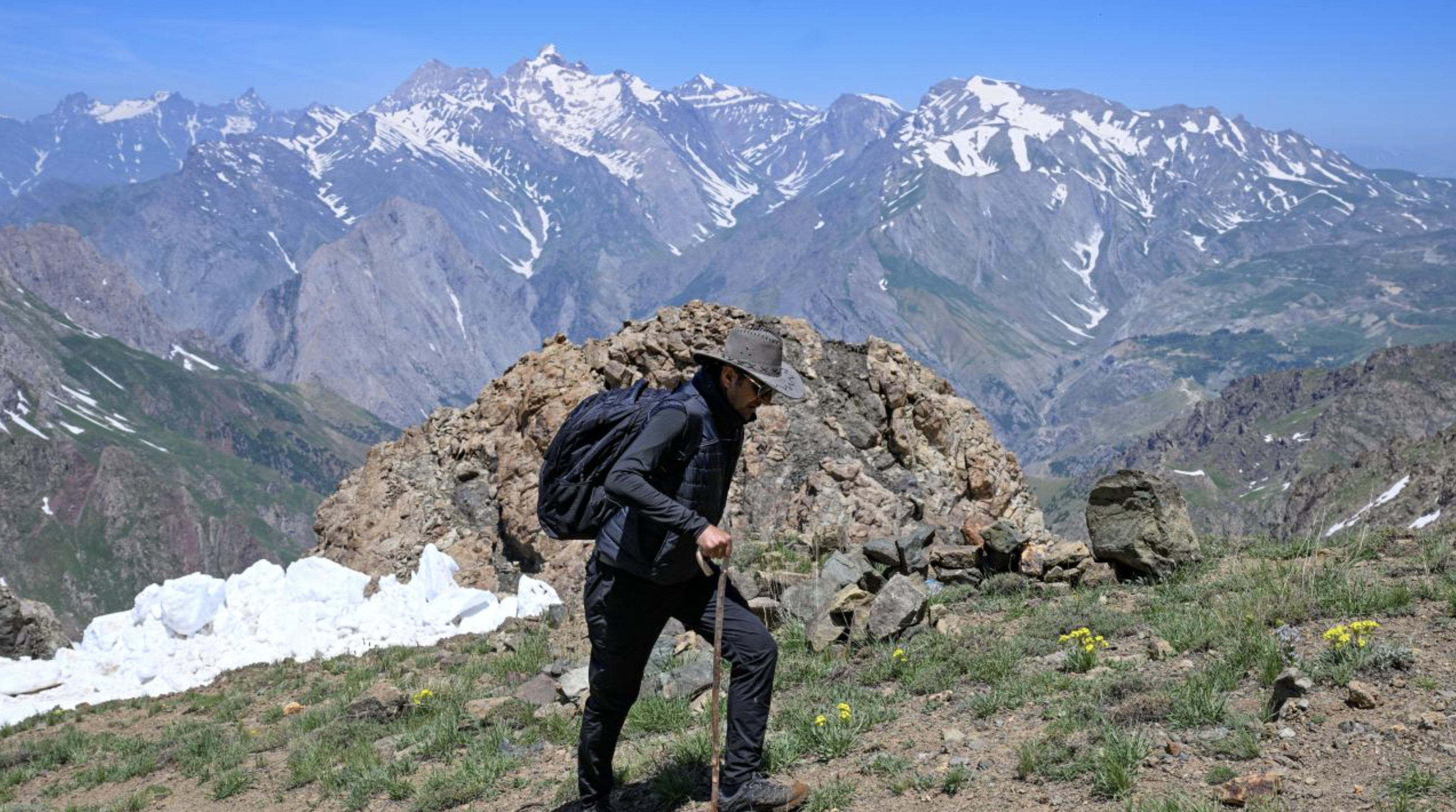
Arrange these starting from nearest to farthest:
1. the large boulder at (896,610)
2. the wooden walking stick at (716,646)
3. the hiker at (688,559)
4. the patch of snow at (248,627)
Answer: the hiker at (688,559) < the wooden walking stick at (716,646) < the large boulder at (896,610) < the patch of snow at (248,627)

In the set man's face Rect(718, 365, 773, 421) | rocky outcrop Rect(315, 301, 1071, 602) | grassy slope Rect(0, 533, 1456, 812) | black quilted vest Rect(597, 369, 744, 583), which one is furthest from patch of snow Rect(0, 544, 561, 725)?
man's face Rect(718, 365, 773, 421)

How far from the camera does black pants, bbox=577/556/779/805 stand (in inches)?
283

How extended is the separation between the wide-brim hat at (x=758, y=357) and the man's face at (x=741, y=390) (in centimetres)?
7

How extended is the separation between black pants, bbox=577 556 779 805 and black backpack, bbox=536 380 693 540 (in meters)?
0.35

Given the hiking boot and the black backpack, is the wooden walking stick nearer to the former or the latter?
the hiking boot

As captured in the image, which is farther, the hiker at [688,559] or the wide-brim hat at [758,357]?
the wide-brim hat at [758,357]

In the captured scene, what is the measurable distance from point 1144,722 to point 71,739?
13597 millimetres

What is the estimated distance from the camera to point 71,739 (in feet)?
45.8

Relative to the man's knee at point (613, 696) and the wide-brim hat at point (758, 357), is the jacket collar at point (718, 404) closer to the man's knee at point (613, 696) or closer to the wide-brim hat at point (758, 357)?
the wide-brim hat at point (758, 357)

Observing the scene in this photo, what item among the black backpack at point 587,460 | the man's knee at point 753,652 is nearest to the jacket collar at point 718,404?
the black backpack at point 587,460

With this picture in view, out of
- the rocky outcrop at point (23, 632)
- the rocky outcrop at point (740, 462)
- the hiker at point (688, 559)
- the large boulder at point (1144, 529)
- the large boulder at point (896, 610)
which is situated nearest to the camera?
the hiker at point (688, 559)

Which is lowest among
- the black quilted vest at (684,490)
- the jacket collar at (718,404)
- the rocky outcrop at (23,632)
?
the rocky outcrop at (23,632)

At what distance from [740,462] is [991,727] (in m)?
15.2

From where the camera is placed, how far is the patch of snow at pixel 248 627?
18375 mm
